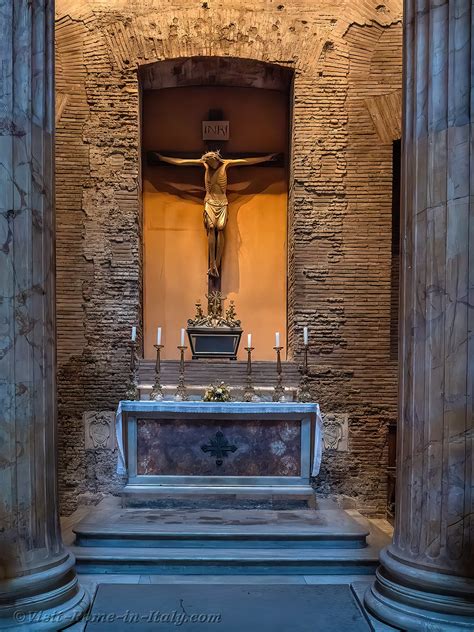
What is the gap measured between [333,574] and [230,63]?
23.6 feet

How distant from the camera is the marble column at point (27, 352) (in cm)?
388

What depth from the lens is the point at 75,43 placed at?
895cm

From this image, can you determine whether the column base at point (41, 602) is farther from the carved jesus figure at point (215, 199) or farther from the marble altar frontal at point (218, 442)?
the carved jesus figure at point (215, 199)

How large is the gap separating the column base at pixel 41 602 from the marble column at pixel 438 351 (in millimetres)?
2031

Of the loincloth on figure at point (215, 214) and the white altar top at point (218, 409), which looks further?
the loincloth on figure at point (215, 214)

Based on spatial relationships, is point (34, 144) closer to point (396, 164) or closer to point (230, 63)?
point (230, 63)

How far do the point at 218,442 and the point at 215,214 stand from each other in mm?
3877

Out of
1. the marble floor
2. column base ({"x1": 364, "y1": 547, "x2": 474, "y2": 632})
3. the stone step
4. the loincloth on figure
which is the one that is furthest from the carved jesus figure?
column base ({"x1": 364, "y1": 547, "x2": 474, "y2": 632})

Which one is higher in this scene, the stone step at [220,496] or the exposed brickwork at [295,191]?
the exposed brickwork at [295,191]

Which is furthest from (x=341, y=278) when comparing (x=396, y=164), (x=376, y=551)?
(x=376, y=551)

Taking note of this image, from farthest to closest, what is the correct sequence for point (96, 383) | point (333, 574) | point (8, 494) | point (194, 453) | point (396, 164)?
1. point (396, 164)
2. point (96, 383)
3. point (194, 453)
4. point (333, 574)
5. point (8, 494)

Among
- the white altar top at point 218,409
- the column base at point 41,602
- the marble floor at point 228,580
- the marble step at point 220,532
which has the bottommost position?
the marble floor at point 228,580

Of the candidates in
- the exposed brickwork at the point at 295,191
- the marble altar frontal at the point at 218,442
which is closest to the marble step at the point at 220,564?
the marble altar frontal at the point at 218,442

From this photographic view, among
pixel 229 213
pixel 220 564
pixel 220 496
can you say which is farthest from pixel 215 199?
pixel 220 564
